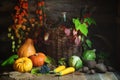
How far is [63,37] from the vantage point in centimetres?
295

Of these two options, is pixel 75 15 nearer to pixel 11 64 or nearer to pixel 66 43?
pixel 66 43

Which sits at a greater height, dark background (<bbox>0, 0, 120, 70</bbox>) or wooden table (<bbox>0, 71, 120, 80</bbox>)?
dark background (<bbox>0, 0, 120, 70</bbox>)

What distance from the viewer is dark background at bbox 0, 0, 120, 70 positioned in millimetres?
3283

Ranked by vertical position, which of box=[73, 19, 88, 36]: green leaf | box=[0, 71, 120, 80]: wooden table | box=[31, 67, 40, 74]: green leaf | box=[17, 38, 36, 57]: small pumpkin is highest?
box=[73, 19, 88, 36]: green leaf

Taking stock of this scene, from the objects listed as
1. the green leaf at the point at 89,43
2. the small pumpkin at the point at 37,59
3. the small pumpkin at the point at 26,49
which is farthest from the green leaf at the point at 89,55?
the small pumpkin at the point at 26,49

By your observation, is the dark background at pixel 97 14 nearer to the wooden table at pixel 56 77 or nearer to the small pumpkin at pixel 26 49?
the small pumpkin at pixel 26 49

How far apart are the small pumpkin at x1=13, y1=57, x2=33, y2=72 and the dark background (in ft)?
2.29

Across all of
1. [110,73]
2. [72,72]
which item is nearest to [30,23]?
[72,72]

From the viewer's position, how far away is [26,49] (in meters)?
3.04

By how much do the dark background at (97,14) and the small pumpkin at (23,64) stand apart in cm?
70

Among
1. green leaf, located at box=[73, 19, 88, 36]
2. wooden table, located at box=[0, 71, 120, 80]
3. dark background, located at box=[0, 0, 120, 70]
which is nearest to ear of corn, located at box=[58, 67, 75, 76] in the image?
wooden table, located at box=[0, 71, 120, 80]

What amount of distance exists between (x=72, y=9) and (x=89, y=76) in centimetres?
92

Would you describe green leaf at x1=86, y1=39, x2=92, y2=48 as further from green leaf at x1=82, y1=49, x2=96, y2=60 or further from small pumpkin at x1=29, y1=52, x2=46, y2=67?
small pumpkin at x1=29, y1=52, x2=46, y2=67

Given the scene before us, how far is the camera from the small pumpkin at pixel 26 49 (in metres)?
3.02
